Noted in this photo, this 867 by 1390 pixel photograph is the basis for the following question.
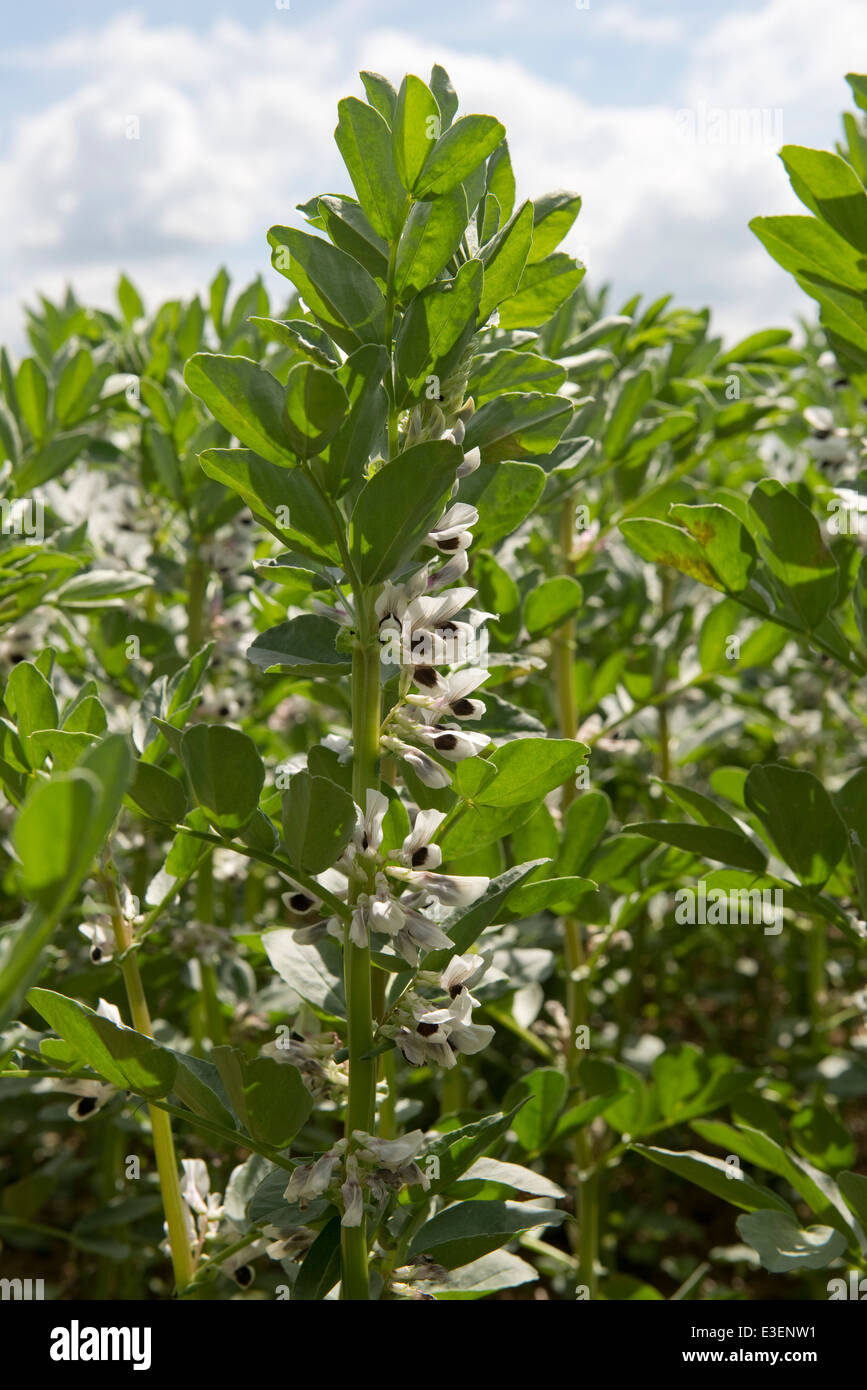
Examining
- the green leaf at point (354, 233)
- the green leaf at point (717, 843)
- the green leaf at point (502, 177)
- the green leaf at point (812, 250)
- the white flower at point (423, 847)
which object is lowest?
the white flower at point (423, 847)

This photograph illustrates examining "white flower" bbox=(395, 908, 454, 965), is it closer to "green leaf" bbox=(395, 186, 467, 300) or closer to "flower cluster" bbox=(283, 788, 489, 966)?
"flower cluster" bbox=(283, 788, 489, 966)

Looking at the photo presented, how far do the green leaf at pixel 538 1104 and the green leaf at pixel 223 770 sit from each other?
29.3 inches

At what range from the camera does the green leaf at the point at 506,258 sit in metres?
1.14

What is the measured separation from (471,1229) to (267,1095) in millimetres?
295

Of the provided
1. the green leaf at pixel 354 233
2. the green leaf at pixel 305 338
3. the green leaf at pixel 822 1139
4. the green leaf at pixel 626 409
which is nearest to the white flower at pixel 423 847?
the green leaf at pixel 305 338

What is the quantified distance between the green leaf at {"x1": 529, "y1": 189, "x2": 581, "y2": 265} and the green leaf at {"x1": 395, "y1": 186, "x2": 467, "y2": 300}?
8.8 inches

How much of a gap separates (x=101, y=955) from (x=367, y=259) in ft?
2.90

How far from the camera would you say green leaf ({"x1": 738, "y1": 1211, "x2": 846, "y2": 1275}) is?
4.21ft

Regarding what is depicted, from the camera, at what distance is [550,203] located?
1.30 m

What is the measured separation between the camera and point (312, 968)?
1.42 m

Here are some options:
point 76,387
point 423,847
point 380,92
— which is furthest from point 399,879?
point 76,387

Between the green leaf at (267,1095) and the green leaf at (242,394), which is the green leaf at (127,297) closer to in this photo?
the green leaf at (242,394)
